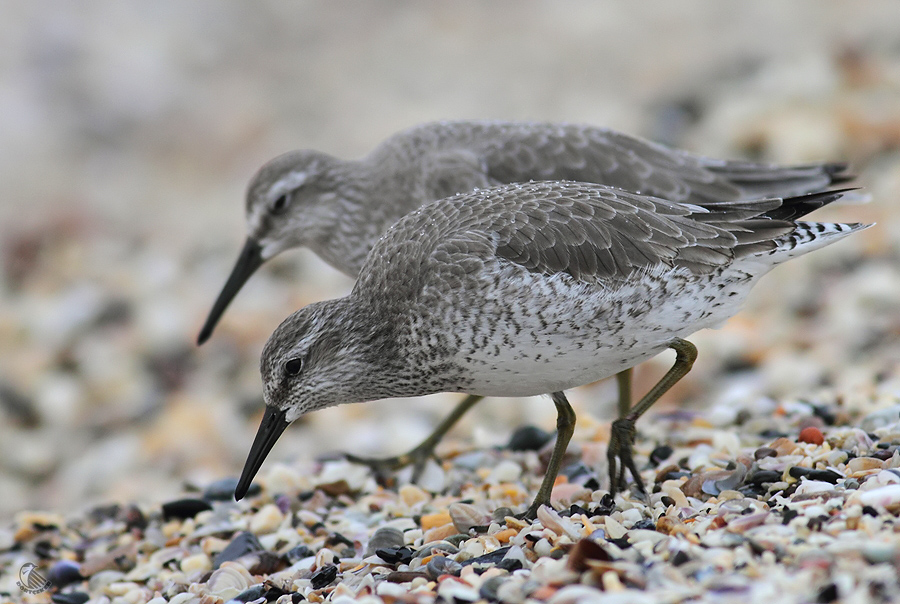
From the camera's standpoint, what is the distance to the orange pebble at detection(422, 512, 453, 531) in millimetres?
5262

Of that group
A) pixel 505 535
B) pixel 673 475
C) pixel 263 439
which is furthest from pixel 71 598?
pixel 673 475

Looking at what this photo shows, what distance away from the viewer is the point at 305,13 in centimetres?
1475

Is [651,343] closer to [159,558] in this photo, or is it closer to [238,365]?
[159,558]

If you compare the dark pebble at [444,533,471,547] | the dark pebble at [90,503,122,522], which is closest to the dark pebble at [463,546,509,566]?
the dark pebble at [444,533,471,547]

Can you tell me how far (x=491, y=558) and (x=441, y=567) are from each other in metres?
0.22

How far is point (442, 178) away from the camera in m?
6.39

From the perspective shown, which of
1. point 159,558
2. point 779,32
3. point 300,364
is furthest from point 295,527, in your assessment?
point 779,32

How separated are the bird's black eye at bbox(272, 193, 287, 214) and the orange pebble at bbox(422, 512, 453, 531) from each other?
2.60 m

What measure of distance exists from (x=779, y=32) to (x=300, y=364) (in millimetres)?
10247

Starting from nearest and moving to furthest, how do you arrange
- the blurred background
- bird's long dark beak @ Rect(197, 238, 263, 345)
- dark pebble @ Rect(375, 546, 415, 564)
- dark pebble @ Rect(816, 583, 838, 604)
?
dark pebble @ Rect(816, 583, 838, 604) → dark pebble @ Rect(375, 546, 415, 564) → bird's long dark beak @ Rect(197, 238, 263, 345) → the blurred background

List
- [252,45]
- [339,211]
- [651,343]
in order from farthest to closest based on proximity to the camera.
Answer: [252,45]
[339,211]
[651,343]

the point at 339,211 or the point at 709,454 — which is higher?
the point at 339,211

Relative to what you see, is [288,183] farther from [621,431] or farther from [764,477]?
[764,477]

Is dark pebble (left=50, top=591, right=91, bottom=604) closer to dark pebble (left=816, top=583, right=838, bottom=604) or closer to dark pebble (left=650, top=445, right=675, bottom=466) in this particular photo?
dark pebble (left=650, top=445, right=675, bottom=466)
